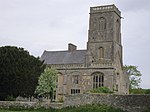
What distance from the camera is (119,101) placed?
3056cm

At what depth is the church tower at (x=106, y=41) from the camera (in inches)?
2542

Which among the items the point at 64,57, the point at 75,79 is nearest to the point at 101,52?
the point at 75,79

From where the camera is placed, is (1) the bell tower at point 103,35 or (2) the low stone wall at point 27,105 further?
(1) the bell tower at point 103,35

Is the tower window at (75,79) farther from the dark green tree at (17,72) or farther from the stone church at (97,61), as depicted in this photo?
the dark green tree at (17,72)

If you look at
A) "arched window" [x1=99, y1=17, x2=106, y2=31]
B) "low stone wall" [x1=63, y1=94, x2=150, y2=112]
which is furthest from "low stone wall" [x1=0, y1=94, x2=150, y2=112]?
"arched window" [x1=99, y1=17, x2=106, y2=31]

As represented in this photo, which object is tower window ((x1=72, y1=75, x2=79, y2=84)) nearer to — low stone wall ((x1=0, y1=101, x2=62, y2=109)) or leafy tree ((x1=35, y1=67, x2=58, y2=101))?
leafy tree ((x1=35, y1=67, x2=58, y2=101))

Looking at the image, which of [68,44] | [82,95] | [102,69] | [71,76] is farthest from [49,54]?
[82,95]

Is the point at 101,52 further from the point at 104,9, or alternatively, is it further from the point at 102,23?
the point at 104,9

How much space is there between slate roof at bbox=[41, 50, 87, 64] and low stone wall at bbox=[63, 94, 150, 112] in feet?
105

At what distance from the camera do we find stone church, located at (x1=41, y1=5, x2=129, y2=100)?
6278 centimetres

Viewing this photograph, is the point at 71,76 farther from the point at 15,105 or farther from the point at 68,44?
the point at 15,105

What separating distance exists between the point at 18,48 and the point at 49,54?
2138 cm

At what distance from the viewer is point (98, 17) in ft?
221

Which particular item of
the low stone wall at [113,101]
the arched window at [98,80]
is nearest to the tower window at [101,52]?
the arched window at [98,80]
